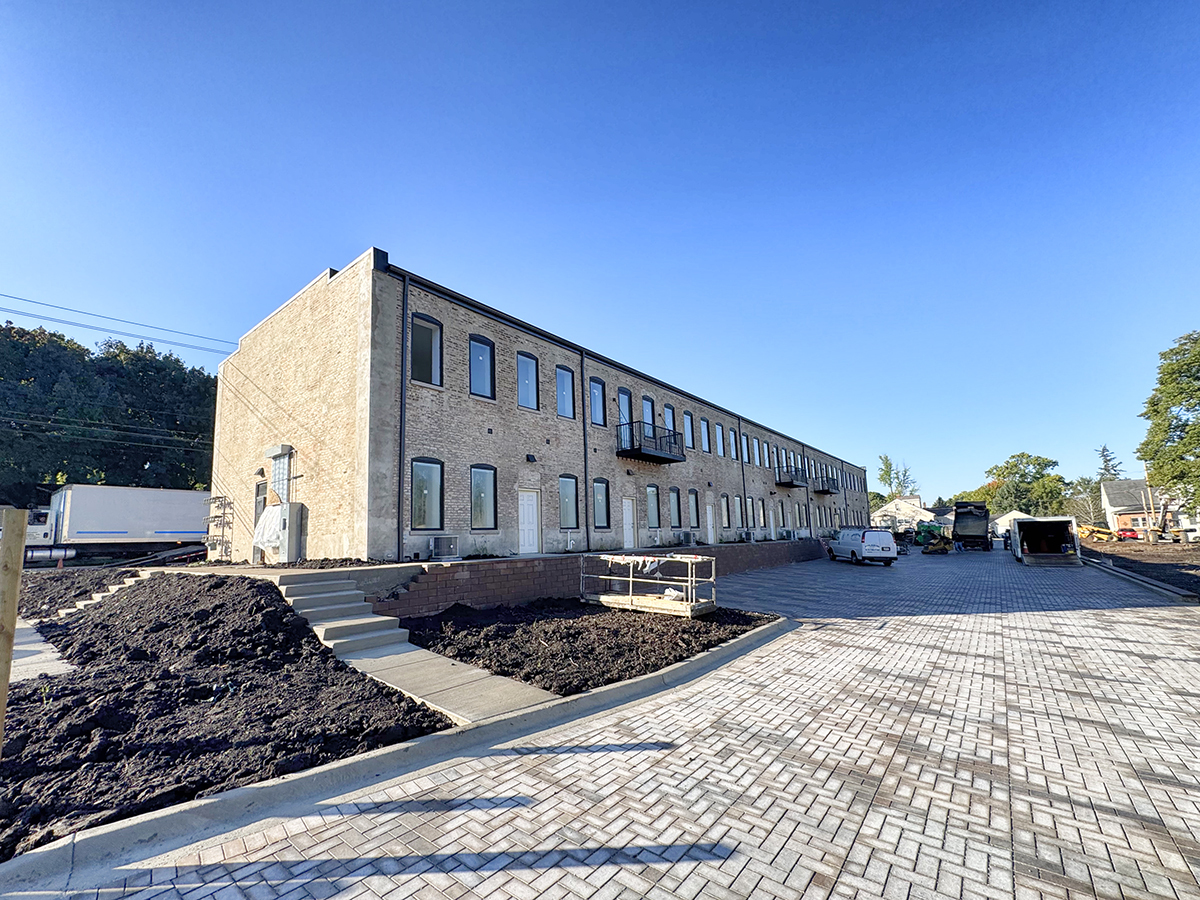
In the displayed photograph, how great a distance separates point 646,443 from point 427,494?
9340mm

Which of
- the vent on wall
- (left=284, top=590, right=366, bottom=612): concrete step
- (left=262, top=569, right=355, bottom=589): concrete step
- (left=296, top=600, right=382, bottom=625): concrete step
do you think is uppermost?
the vent on wall

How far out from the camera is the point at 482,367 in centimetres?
1394

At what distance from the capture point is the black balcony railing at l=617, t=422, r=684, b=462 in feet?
61.9

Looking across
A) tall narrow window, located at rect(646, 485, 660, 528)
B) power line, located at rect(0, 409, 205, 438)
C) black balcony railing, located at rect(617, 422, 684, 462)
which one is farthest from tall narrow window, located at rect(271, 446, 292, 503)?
power line, located at rect(0, 409, 205, 438)

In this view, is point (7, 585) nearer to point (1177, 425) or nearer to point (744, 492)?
point (744, 492)

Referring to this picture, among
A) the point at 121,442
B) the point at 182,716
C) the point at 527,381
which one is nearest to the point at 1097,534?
the point at 527,381

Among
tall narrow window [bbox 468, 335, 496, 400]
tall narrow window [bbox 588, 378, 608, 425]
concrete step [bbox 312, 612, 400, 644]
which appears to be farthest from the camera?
tall narrow window [bbox 588, 378, 608, 425]

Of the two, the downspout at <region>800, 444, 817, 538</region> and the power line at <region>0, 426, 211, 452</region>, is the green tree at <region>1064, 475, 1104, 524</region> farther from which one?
the power line at <region>0, 426, 211, 452</region>

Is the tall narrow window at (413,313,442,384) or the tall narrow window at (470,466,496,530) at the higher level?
the tall narrow window at (413,313,442,384)

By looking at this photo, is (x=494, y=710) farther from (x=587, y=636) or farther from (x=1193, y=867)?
(x=1193, y=867)

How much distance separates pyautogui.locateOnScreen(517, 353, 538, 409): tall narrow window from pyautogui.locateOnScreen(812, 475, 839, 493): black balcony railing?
28.4 metres

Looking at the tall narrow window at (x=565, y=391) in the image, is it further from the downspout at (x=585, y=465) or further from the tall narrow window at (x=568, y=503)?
the tall narrow window at (x=568, y=503)

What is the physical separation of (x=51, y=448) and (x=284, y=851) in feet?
115

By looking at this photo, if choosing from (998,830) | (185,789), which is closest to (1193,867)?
(998,830)
